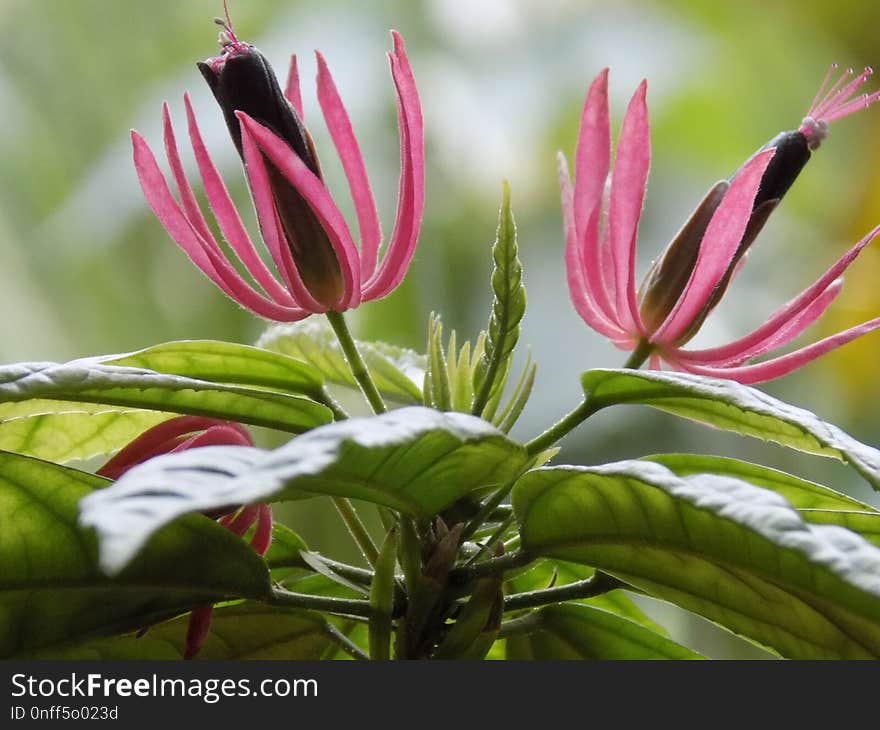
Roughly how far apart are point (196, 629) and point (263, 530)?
0.14ft

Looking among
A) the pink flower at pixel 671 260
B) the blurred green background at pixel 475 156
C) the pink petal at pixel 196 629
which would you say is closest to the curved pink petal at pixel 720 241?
the pink flower at pixel 671 260

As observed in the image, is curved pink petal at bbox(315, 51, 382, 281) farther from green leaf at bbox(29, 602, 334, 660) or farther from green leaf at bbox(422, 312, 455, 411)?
green leaf at bbox(29, 602, 334, 660)

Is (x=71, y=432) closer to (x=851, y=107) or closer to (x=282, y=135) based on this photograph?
(x=282, y=135)

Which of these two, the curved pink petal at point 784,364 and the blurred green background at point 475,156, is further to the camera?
the blurred green background at point 475,156

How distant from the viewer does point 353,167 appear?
1.32ft

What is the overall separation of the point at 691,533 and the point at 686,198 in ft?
4.84

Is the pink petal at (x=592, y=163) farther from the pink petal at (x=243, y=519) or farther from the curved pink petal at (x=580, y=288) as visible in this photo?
the pink petal at (x=243, y=519)

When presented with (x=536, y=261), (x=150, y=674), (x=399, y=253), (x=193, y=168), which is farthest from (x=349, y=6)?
(x=150, y=674)

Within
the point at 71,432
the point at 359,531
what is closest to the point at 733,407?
the point at 359,531

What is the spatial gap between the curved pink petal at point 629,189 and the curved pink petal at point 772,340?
0.13ft

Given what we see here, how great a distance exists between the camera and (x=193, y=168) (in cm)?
172

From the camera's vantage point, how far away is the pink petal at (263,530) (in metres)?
0.38

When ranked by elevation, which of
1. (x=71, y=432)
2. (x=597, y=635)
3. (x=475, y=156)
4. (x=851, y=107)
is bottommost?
(x=597, y=635)

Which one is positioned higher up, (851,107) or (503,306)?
(851,107)
